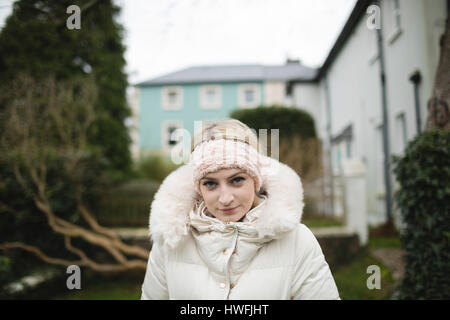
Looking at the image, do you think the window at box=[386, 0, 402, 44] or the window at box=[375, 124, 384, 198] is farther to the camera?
the window at box=[375, 124, 384, 198]

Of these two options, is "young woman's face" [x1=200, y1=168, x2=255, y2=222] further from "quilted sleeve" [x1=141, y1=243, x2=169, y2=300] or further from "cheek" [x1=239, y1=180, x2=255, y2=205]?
"quilted sleeve" [x1=141, y1=243, x2=169, y2=300]

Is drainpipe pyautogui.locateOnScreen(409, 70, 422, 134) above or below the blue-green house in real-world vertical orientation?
below

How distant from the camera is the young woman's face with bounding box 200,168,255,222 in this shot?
1602 mm

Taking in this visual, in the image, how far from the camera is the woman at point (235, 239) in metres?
1.54

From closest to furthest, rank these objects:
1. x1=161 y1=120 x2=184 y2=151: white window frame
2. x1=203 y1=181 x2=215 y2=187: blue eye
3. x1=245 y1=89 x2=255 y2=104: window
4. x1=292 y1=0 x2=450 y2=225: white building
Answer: x1=203 y1=181 x2=215 y2=187: blue eye, x1=292 y1=0 x2=450 y2=225: white building, x1=161 y1=120 x2=184 y2=151: white window frame, x1=245 y1=89 x2=255 y2=104: window

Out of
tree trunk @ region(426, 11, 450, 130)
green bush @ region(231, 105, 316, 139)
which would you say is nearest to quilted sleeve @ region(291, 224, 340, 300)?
tree trunk @ region(426, 11, 450, 130)

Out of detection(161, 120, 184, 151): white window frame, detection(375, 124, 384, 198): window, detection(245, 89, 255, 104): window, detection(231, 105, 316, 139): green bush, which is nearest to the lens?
detection(375, 124, 384, 198): window

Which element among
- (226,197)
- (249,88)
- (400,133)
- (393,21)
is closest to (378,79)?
(393,21)

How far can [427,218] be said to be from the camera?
120 inches

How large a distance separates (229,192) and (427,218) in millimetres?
2398

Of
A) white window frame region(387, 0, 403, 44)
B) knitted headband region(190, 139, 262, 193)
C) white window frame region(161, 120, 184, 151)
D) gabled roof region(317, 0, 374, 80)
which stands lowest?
knitted headband region(190, 139, 262, 193)

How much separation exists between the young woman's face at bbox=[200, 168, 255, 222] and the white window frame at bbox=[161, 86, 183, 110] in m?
23.3

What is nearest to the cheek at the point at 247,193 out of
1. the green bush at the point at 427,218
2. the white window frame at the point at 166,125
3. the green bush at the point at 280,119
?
the green bush at the point at 427,218

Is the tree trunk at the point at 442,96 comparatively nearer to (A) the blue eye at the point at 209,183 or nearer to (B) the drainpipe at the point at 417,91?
(A) the blue eye at the point at 209,183
